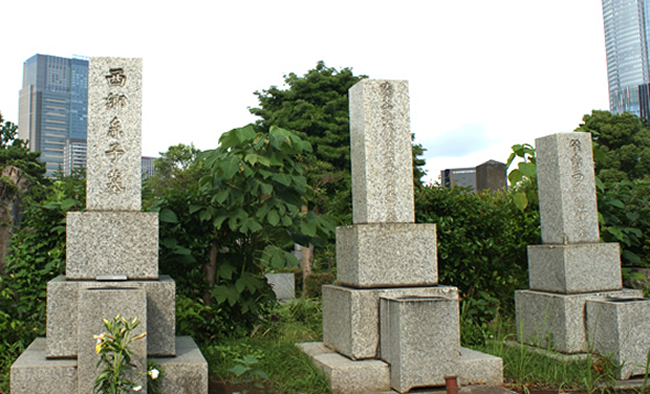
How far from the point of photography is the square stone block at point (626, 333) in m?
4.57

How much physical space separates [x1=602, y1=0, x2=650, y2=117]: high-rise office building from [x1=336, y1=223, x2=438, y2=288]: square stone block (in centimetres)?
8613

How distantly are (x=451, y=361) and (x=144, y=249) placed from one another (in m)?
2.47

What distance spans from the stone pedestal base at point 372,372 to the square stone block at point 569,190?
184 centimetres

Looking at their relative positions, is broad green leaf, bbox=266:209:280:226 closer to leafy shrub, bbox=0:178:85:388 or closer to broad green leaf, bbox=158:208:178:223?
Result: broad green leaf, bbox=158:208:178:223

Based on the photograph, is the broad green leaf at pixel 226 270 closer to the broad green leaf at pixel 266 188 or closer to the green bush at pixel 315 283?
the broad green leaf at pixel 266 188

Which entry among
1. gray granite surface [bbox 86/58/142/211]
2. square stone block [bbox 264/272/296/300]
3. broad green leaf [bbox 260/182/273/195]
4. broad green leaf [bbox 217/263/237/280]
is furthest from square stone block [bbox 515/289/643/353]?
square stone block [bbox 264/272/296/300]

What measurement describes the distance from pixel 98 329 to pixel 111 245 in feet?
2.68

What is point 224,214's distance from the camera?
521 centimetres

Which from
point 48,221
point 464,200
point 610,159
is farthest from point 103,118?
point 610,159

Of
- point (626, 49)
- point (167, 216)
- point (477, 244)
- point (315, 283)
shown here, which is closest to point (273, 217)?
point (167, 216)

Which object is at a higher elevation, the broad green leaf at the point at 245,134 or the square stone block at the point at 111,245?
the broad green leaf at the point at 245,134

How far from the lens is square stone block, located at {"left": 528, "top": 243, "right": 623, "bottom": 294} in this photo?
517cm

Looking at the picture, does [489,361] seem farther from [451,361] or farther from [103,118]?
[103,118]

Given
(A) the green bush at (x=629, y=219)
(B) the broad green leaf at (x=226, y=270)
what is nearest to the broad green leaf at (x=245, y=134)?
(B) the broad green leaf at (x=226, y=270)
